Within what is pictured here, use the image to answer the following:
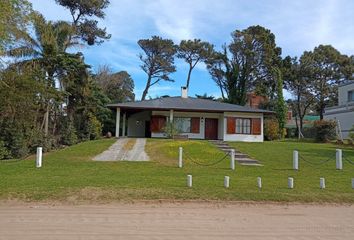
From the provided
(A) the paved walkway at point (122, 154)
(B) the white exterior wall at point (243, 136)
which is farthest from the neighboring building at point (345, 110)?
(A) the paved walkway at point (122, 154)

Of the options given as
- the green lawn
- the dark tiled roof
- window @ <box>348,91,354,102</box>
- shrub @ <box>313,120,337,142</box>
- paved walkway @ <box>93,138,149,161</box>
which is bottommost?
the green lawn

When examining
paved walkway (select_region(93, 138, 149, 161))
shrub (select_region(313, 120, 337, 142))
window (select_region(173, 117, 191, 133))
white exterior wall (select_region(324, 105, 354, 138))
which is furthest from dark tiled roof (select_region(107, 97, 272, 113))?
white exterior wall (select_region(324, 105, 354, 138))

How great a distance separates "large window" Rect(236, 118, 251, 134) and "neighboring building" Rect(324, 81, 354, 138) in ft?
34.3

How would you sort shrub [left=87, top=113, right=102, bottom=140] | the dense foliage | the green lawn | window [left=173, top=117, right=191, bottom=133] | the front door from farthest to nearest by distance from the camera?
1. shrub [left=87, top=113, right=102, bottom=140]
2. the front door
3. window [left=173, top=117, right=191, bottom=133]
4. the dense foliage
5. the green lawn

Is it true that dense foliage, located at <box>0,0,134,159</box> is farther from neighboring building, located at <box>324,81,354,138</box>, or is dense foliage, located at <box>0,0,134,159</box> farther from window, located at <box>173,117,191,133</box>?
neighboring building, located at <box>324,81,354,138</box>

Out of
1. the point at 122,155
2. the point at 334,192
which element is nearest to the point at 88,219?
the point at 334,192

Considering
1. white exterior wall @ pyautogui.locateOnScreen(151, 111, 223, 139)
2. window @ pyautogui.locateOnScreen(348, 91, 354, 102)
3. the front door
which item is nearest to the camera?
white exterior wall @ pyautogui.locateOnScreen(151, 111, 223, 139)

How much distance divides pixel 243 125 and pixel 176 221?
1143 inches

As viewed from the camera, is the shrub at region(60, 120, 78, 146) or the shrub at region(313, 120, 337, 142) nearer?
the shrub at region(60, 120, 78, 146)

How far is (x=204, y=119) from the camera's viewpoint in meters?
38.1

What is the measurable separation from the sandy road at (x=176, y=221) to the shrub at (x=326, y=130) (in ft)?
85.4

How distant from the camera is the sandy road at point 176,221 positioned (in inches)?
303

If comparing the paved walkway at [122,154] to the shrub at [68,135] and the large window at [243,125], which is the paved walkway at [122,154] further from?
the large window at [243,125]

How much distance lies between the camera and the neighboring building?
142ft
